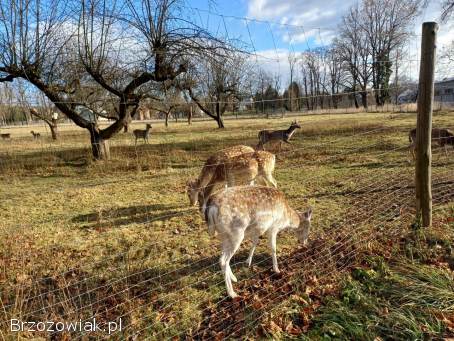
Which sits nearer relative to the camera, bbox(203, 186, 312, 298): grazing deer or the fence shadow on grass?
bbox(203, 186, 312, 298): grazing deer

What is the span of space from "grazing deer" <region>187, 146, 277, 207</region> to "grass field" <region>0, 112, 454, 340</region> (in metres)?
0.50

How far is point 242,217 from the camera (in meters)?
3.76

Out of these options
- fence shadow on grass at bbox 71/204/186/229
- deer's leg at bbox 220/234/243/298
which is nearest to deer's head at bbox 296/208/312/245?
deer's leg at bbox 220/234/243/298

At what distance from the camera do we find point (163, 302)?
3625mm

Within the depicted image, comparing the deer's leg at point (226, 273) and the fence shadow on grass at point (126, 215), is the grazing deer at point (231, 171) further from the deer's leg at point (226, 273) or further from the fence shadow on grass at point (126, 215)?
the deer's leg at point (226, 273)

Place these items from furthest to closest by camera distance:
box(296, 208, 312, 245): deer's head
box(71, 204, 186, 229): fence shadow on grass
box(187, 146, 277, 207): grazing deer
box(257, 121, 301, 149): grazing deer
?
box(257, 121, 301, 149): grazing deer → box(187, 146, 277, 207): grazing deer → box(71, 204, 186, 229): fence shadow on grass → box(296, 208, 312, 245): deer's head

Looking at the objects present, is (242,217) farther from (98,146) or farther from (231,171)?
(98,146)

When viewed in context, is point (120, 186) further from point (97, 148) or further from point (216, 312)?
point (216, 312)

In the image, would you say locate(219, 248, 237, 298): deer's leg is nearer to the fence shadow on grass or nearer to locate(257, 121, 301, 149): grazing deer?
the fence shadow on grass

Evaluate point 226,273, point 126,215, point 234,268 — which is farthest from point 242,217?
point 126,215

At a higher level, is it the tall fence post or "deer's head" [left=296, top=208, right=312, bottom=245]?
the tall fence post

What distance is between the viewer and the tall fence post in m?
4.01

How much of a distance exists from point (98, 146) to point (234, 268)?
1057 centimetres

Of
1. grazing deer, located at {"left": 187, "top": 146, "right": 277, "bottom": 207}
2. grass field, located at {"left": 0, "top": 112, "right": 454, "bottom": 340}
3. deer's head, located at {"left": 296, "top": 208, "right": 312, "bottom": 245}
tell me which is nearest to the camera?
grass field, located at {"left": 0, "top": 112, "right": 454, "bottom": 340}
